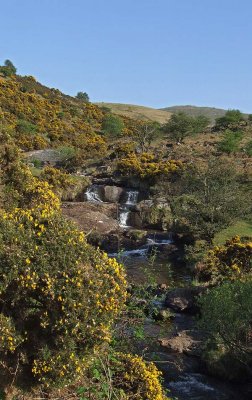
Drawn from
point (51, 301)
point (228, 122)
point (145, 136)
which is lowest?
point (51, 301)

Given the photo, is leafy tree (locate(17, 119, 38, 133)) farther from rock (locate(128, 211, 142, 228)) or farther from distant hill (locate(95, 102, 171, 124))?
distant hill (locate(95, 102, 171, 124))

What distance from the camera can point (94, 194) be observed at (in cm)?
4938

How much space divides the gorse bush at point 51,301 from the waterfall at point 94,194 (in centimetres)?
3982

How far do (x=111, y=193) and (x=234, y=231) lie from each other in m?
16.5

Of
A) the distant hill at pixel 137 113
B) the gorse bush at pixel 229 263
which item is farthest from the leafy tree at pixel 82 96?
the gorse bush at pixel 229 263

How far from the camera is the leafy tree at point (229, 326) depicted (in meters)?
15.1

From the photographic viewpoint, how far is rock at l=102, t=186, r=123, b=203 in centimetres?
4831

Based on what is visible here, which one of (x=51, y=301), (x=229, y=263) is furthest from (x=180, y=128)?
(x=51, y=301)

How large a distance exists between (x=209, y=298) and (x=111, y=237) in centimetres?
2115

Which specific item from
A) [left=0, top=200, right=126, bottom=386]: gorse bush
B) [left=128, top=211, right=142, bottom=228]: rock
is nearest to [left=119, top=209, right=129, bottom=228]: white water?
[left=128, top=211, right=142, bottom=228]: rock

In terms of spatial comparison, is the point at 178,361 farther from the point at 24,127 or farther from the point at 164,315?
the point at 24,127

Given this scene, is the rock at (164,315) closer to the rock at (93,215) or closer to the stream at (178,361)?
the stream at (178,361)

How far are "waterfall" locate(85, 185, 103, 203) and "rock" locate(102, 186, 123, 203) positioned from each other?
0.73m

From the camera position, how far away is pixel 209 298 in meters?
15.9
